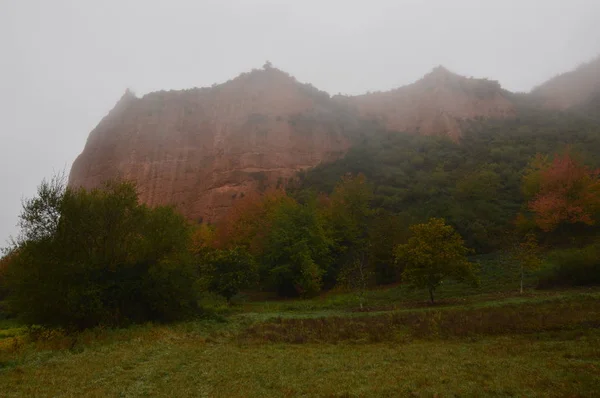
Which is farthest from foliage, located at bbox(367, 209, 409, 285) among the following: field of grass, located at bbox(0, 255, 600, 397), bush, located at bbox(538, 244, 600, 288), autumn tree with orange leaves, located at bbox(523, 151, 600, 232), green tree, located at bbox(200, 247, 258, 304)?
field of grass, located at bbox(0, 255, 600, 397)

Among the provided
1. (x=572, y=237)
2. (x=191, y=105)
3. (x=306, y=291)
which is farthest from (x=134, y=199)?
(x=191, y=105)

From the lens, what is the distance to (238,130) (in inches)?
2808

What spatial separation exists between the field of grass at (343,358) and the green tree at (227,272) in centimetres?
1336

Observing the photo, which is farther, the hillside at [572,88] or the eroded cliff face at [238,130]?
the hillside at [572,88]

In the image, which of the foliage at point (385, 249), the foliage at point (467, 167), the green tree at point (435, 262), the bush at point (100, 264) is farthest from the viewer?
the foliage at point (467, 167)

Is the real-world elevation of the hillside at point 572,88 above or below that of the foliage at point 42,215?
above

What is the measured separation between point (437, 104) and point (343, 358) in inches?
3050

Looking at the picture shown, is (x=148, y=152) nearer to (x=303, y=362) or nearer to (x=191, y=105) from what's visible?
(x=191, y=105)

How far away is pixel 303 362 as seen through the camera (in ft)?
33.4

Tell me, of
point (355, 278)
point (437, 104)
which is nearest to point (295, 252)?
point (355, 278)

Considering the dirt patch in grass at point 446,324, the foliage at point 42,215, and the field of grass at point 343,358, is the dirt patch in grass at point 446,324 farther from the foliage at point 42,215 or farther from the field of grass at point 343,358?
the foliage at point 42,215

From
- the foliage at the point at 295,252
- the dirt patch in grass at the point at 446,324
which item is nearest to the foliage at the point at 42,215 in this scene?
the dirt patch in grass at the point at 446,324

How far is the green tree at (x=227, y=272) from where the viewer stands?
1249 inches

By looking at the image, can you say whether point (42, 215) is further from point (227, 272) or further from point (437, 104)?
point (437, 104)
